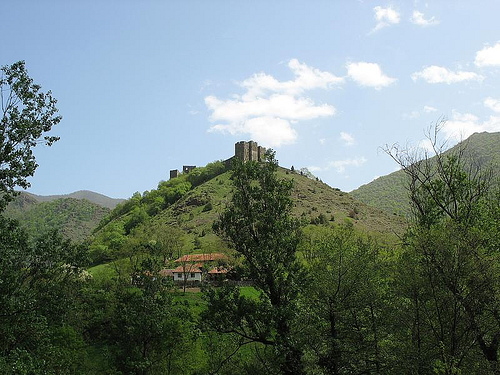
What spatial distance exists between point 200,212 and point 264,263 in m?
103

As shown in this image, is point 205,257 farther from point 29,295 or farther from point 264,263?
point 29,295

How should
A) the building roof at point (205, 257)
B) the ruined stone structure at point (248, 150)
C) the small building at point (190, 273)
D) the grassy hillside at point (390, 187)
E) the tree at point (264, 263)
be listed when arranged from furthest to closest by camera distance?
the ruined stone structure at point (248, 150), the grassy hillside at point (390, 187), the small building at point (190, 273), the building roof at point (205, 257), the tree at point (264, 263)

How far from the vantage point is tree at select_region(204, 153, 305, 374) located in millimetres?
18188

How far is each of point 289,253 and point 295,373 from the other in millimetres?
4894

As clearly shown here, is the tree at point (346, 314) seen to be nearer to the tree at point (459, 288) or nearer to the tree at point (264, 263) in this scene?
the tree at point (264, 263)

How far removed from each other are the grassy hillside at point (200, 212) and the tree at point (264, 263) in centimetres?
5687

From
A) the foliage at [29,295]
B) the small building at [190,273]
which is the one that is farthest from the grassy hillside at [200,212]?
the foliage at [29,295]

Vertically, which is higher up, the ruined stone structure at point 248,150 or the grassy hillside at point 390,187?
the ruined stone structure at point 248,150

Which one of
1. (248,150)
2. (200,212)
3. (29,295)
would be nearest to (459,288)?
(29,295)

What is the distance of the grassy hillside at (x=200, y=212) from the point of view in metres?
97.0

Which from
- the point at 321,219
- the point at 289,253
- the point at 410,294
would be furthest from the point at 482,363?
the point at 321,219

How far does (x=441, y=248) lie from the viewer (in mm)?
16422

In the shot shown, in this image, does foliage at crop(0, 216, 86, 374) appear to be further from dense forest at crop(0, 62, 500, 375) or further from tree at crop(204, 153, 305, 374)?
tree at crop(204, 153, 305, 374)

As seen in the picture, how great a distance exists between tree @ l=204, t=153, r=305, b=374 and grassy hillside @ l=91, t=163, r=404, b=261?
56868mm
